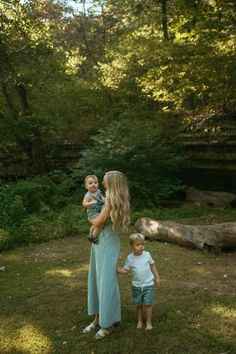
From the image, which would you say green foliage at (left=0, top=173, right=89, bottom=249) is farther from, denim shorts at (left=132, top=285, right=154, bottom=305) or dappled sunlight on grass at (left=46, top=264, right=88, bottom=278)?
denim shorts at (left=132, top=285, right=154, bottom=305)

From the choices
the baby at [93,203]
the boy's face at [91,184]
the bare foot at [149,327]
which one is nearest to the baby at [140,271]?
the bare foot at [149,327]

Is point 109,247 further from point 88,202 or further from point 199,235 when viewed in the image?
point 199,235

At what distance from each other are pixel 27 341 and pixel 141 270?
1.60 metres

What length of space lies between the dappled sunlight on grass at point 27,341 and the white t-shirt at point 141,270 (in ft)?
4.05

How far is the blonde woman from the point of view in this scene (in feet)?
15.4

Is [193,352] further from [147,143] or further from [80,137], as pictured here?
[80,137]

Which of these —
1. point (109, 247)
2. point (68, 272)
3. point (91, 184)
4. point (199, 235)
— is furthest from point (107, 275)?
point (199, 235)

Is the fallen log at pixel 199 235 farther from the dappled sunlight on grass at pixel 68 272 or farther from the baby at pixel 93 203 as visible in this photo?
the baby at pixel 93 203

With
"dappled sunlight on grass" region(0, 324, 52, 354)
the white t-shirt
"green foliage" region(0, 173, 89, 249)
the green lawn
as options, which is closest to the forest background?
"green foliage" region(0, 173, 89, 249)

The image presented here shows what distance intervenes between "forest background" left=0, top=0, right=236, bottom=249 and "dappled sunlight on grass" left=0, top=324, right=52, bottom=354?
457cm

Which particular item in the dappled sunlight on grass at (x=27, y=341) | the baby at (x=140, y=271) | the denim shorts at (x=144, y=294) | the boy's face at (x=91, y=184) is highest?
the boy's face at (x=91, y=184)

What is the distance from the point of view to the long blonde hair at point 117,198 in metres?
4.66

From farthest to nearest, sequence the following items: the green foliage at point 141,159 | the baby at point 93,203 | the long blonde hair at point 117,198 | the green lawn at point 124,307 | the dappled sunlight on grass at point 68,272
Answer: the green foliage at point 141,159 → the dappled sunlight on grass at point 68,272 → the baby at point 93,203 → the green lawn at point 124,307 → the long blonde hair at point 117,198

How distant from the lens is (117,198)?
4.66 metres
